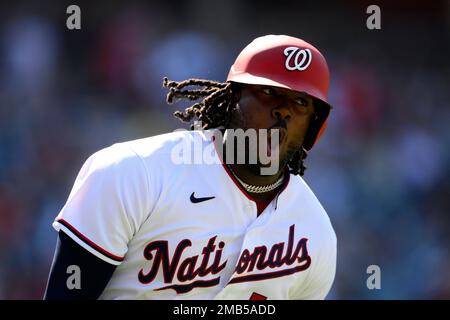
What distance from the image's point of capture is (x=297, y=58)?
325cm

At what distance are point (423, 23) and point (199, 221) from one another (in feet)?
22.5

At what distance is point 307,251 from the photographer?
136 inches

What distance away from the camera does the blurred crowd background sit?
7492 millimetres

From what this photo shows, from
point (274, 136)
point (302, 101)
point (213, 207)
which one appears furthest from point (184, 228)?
point (302, 101)

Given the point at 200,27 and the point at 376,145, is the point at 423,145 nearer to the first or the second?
the point at 376,145

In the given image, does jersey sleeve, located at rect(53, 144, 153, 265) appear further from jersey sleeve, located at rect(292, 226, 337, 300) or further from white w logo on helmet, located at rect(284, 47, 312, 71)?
jersey sleeve, located at rect(292, 226, 337, 300)

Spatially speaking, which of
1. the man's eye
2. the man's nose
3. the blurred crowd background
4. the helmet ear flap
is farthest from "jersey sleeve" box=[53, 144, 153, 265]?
the blurred crowd background

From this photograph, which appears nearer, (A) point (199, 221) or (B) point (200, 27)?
(A) point (199, 221)

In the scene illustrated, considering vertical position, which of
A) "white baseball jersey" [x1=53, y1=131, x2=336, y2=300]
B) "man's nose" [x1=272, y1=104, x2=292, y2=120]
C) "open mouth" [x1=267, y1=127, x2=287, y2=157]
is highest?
"man's nose" [x1=272, y1=104, x2=292, y2=120]

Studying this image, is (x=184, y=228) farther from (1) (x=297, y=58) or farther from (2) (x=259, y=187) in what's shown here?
(1) (x=297, y=58)

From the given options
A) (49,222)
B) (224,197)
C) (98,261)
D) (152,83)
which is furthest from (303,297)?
(152,83)

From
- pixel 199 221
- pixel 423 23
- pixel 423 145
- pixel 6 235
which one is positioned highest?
pixel 423 23

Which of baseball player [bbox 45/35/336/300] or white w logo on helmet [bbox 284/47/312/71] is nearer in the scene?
baseball player [bbox 45/35/336/300]

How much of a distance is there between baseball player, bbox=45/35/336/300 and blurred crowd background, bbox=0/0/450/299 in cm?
413
